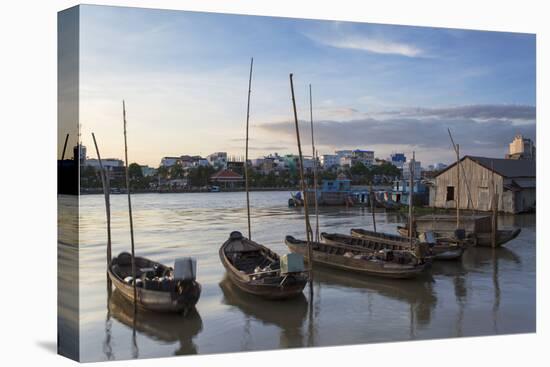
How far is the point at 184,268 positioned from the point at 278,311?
6.07ft

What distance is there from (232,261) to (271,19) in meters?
4.89

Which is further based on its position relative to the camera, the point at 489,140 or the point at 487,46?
the point at 489,140

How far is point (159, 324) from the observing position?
806 cm

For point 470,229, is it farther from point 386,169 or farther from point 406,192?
point 406,192

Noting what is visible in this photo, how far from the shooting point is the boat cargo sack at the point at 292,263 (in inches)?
362

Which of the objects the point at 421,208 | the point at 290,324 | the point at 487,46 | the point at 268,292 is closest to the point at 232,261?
the point at 268,292

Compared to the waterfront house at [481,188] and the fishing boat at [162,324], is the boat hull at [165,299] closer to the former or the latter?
the fishing boat at [162,324]

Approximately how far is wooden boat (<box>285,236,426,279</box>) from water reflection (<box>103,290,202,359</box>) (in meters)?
4.31

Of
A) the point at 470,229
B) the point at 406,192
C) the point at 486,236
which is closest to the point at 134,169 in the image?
the point at 470,229

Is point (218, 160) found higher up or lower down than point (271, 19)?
lower down

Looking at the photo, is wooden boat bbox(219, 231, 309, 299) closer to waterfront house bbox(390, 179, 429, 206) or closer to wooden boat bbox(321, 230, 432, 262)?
wooden boat bbox(321, 230, 432, 262)

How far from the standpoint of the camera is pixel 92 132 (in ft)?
23.2

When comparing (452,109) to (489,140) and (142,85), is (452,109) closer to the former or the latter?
(489,140)

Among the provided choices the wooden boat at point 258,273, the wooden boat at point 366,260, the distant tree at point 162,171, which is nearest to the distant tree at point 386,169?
the wooden boat at point 366,260
